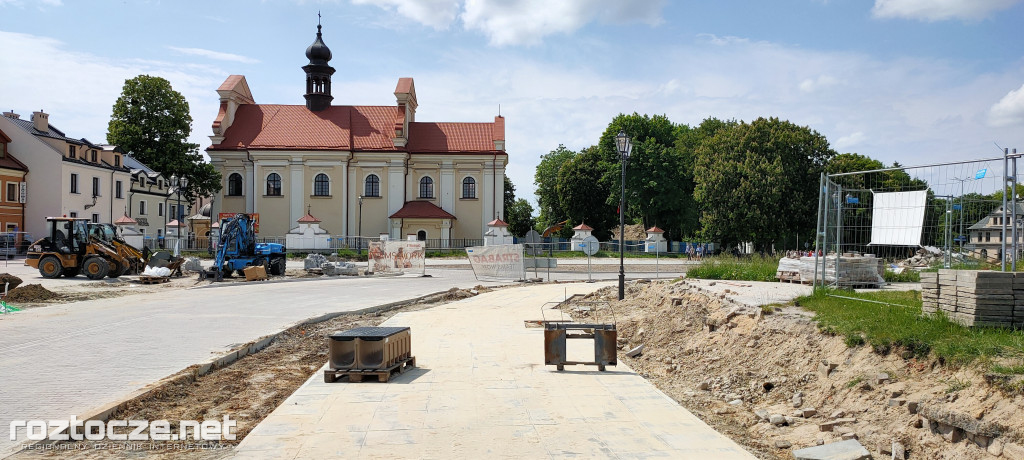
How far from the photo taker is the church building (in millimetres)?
59375

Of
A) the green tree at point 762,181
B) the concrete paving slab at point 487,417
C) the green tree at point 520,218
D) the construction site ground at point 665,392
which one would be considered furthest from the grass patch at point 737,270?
the green tree at point 520,218

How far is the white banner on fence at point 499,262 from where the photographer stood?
106 ft

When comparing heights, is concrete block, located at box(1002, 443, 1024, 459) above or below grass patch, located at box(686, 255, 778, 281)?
below

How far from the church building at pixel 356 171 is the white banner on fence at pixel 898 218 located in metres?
47.5

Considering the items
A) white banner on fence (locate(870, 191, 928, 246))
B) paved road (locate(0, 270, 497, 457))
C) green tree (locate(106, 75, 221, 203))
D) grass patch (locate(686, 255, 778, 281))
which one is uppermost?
green tree (locate(106, 75, 221, 203))

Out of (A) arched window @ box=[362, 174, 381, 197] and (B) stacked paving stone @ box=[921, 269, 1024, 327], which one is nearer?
(B) stacked paving stone @ box=[921, 269, 1024, 327]

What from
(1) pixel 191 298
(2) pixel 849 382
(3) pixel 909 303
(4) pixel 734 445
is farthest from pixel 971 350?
(1) pixel 191 298

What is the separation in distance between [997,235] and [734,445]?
7062 mm

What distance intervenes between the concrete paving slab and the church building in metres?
48.4

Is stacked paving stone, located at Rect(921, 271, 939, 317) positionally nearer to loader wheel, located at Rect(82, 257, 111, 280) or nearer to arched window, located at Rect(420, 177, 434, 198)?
loader wheel, located at Rect(82, 257, 111, 280)

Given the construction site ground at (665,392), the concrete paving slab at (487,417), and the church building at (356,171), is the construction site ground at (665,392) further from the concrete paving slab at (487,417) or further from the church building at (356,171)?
the church building at (356,171)

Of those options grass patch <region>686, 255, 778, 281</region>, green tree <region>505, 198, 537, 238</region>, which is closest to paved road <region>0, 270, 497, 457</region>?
grass patch <region>686, 255, 778, 281</region>

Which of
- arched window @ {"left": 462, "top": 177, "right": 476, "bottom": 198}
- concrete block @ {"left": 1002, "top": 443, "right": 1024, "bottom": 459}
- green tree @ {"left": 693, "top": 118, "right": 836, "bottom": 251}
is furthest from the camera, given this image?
arched window @ {"left": 462, "top": 177, "right": 476, "bottom": 198}

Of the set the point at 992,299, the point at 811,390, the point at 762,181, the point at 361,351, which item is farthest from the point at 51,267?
the point at 762,181
